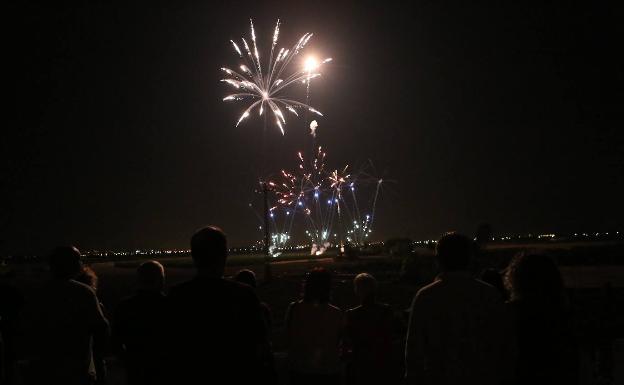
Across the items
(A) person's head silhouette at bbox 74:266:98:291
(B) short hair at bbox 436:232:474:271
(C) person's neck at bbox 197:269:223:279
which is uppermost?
(B) short hair at bbox 436:232:474:271

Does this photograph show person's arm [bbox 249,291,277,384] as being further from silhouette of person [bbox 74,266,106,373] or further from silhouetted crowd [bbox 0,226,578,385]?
silhouette of person [bbox 74,266,106,373]

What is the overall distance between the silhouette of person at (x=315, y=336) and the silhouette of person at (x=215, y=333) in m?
1.89

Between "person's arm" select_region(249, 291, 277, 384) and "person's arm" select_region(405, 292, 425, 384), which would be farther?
"person's arm" select_region(405, 292, 425, 384)

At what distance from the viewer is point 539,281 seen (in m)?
4.68

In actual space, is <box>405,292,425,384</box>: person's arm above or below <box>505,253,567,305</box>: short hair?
below

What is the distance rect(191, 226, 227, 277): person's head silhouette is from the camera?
3807 millimetres

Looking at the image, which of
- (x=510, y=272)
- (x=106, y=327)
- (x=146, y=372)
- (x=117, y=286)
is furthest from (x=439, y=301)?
(x=117, y=286)

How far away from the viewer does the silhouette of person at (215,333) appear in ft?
12.0

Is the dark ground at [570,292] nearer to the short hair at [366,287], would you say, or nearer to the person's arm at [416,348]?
the short hair at [366,287]

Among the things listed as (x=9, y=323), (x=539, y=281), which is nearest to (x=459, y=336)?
(x=539, y=281)

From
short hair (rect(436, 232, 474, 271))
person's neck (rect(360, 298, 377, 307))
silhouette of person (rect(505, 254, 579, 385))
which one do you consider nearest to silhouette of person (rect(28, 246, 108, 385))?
person's neck (rect(360, 298, 377, 307))

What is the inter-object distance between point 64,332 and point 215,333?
2.29 metres

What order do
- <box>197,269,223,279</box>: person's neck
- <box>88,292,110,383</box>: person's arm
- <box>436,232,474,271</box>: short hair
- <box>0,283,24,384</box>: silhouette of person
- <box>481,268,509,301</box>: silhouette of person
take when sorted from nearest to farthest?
<box>197,269,223,279</box>: person's neck < <box>436,232,474,271</box>: short hair < <box>88,292,110,383</box>: person's arm < <box>481,268,509,301</box>: silhouette of person < <box>0,283,24,384</box>: silhouette of person

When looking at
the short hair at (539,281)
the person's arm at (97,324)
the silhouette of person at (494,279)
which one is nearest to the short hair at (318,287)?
the silhouette of person at (494,279)
